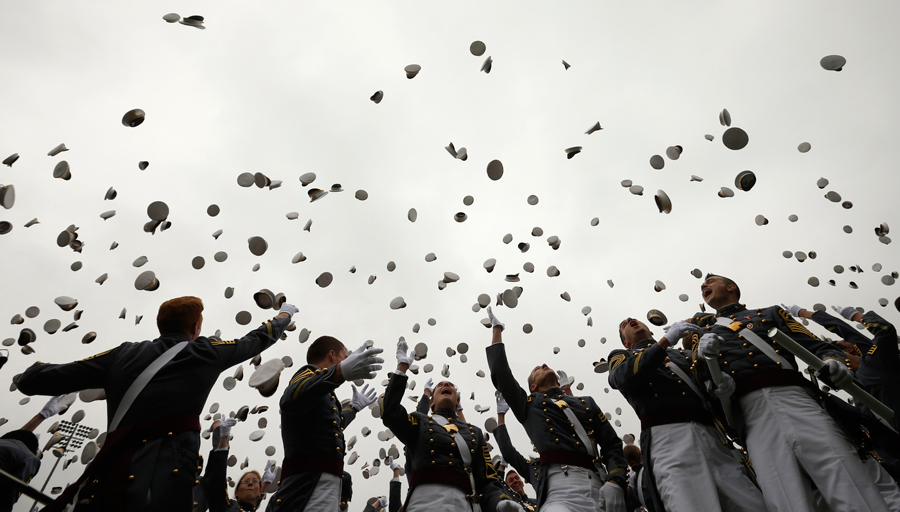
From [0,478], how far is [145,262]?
24.8 feet

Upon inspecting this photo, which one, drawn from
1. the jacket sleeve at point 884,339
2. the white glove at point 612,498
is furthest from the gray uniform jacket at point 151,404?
the jacket sleeve at point 884,339

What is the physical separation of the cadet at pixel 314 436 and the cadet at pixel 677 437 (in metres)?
2.65

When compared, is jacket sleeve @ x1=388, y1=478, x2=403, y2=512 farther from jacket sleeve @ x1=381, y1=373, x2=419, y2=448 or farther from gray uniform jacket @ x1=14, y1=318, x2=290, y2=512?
gray uniform jacket @ x1=14, y1=318, x2=290, y2=512

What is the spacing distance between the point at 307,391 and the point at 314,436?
53 cm

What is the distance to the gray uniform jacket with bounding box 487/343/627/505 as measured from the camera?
4.64m

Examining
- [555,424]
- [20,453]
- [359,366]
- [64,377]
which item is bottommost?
[555,424]

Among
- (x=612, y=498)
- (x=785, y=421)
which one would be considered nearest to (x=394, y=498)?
(x=612, y=498)

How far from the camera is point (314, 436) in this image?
13.6 ft

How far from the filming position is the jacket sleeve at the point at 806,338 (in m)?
4.21

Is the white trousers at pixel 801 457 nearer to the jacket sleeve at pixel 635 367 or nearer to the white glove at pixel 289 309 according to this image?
the jacket sleeve at pixel 635 367

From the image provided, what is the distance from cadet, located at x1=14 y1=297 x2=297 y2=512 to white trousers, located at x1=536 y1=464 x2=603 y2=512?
3225 millimetres

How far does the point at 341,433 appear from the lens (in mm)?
4512

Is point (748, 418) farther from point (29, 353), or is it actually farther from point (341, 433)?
point (29, 353)

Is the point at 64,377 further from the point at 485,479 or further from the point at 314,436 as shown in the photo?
the point at 485,479
